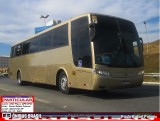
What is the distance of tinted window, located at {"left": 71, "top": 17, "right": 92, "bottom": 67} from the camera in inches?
568

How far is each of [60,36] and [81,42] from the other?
99.4 inches

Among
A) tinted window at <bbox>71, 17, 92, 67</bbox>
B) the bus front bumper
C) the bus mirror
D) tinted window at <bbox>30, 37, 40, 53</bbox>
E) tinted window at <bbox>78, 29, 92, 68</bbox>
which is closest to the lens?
the bus front bumper

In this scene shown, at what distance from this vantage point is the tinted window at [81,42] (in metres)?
14.4

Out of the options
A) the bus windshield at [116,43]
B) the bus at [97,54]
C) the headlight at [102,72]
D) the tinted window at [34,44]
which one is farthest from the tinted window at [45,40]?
the headlight at [102,72]

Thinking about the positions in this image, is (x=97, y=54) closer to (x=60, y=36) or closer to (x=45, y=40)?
(x=60, y=36)

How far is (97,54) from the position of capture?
550 inches

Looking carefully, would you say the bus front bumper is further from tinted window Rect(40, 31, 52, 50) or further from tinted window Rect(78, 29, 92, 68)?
tinted window Rect(40, 31, 52, 50)

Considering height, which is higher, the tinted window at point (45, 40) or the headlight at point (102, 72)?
the tinted window at point (45, 40)

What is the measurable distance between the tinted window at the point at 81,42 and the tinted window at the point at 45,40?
3.40 metres

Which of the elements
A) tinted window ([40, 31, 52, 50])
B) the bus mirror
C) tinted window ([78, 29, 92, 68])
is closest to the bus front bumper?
tinted window ([78, 29, 92, 68])

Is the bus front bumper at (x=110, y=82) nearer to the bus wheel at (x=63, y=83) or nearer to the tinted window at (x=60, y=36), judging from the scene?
the bus wheel at (x=63, y=83)

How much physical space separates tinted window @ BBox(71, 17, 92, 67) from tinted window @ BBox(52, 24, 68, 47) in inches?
31.5

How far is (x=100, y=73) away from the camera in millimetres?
13844

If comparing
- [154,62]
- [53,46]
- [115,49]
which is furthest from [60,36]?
[154,62]
